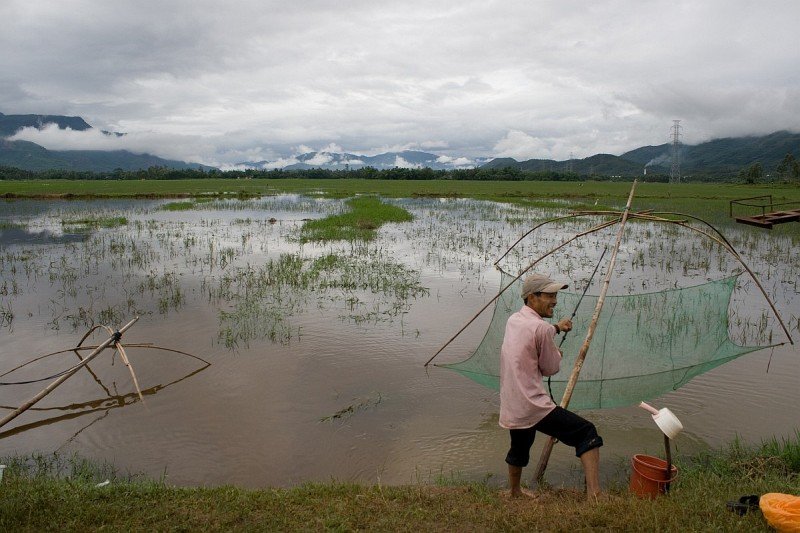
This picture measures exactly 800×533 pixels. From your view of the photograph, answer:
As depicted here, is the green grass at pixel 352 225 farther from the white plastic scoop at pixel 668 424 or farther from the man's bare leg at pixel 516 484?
the white plastic scoop at pixel 668 424

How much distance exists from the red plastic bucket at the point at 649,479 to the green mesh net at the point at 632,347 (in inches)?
43.5

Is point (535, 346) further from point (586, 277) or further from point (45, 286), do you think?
point (45, 286)

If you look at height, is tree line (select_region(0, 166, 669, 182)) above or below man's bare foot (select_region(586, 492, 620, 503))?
above

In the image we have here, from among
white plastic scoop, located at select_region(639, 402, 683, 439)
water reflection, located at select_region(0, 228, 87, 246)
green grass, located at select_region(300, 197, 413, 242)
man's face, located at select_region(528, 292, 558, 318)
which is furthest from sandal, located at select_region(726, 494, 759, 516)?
water reflection, located at select_region(0, 228, 87, 246)

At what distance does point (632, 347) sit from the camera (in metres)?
4.83

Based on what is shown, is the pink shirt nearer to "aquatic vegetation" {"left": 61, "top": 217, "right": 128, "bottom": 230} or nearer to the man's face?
the man's face

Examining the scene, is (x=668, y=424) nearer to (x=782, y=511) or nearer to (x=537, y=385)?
(x=782, y=511)

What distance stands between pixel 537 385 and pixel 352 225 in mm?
14902

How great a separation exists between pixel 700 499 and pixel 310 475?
270 centimetres

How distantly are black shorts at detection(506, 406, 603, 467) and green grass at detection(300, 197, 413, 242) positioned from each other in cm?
1196

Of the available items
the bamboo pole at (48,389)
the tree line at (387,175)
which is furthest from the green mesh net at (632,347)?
the tree line at (387,175)

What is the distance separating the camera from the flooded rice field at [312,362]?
4.31 m

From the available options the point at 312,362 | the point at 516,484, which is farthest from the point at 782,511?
the point at 312,362

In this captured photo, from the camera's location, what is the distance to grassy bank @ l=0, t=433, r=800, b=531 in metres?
2.80
